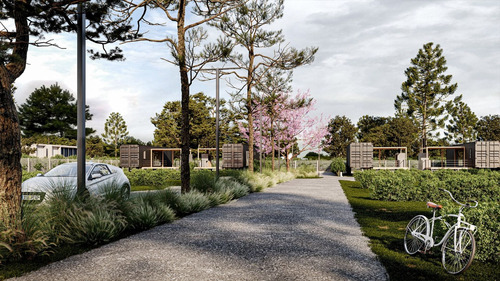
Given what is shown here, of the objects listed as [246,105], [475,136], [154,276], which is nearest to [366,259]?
[154,276]

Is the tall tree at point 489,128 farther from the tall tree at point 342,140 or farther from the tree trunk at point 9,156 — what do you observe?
the tree trunk at point 9,156

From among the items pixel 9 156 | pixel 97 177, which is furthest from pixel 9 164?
pixel 97 177

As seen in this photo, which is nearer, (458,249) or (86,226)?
(458,249)

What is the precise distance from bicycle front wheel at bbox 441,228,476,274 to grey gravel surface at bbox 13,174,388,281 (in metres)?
0.90

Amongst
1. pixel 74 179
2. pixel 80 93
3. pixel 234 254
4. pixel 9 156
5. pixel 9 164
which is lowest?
pixel 234 254

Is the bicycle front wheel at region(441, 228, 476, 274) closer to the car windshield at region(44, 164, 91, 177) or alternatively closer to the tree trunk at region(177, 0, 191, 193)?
the tree trunk at region(177, 0, 191, 193)

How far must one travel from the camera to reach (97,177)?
32.7 feet

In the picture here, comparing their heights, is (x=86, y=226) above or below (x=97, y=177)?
below

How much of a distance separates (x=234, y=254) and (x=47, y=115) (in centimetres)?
6115

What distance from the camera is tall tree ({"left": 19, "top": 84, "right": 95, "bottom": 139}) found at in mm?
56000

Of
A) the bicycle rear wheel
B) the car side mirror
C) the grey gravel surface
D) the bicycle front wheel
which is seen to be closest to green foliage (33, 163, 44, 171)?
the car side mirror

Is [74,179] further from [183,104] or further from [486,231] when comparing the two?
[486,231]

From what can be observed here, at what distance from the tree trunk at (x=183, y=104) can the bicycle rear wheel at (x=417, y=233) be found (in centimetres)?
734

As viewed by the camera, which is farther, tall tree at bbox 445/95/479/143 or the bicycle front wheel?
tall tree at bbox 445/95/479/143
